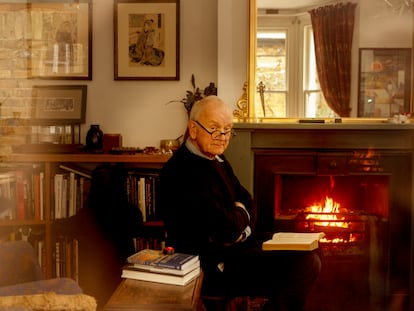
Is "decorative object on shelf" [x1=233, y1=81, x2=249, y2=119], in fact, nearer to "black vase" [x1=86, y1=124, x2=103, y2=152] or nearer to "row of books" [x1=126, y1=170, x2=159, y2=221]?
"row of books" [x1=126, y1=170, x2=159, y2=221]

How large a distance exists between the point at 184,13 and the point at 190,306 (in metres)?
2.34

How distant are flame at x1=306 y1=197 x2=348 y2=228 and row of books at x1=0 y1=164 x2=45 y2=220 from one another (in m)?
1.61

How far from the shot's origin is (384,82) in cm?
353

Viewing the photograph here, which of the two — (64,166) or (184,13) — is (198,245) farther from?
(184,13)

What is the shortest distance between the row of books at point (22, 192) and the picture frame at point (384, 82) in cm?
195

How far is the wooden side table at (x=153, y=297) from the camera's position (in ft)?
5.75

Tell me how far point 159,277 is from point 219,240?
45cm

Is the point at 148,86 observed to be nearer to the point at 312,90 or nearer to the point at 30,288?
the point at 312,90

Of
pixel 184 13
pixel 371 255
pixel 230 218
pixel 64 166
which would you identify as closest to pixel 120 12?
pixel 184 13

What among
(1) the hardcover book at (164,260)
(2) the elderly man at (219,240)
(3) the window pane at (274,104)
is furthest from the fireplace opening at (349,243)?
(1) the hardcover book at (164,260)

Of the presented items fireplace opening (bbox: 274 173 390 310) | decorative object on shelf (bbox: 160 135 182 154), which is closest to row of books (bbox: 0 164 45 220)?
decorative object on shelf (bbox: 160 135 182 154)

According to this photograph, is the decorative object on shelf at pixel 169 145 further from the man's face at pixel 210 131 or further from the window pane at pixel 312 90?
the man's face at pixel 210 131

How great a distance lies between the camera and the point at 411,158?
136 inches

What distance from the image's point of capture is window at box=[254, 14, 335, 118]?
347 centimetres
